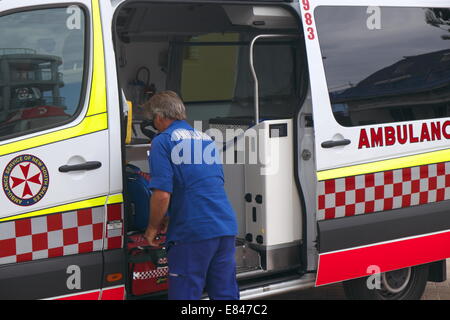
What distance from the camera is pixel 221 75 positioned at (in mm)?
5574

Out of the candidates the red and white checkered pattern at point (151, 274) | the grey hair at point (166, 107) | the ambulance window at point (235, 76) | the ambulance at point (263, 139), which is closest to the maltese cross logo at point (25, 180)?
the ambulance at point (263, 139)

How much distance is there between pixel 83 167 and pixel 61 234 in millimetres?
343

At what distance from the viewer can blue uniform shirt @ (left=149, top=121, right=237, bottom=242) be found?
3660mm

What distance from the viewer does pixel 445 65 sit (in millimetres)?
4887

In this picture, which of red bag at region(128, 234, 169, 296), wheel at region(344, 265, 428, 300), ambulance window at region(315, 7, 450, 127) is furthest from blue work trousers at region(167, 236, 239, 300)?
wheel at region(344, 265, 428, 300)

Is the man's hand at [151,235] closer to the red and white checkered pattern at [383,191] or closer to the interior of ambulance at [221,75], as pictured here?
the interior of ambulance at [221,75]

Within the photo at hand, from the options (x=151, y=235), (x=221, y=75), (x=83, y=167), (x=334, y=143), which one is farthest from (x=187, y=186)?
(x=221, y=75)

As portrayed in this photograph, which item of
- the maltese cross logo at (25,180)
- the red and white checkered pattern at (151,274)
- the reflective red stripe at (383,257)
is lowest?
the reflective red stripe at (383,257)

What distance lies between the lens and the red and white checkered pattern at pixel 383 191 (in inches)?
174

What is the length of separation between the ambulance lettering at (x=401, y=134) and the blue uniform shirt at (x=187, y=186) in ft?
3.85

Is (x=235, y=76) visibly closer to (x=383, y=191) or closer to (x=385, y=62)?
(x=385, y=62)

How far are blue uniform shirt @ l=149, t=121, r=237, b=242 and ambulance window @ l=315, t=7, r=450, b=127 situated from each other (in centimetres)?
107

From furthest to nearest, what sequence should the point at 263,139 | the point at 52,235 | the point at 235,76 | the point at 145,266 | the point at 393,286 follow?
the point at 235,76
the point at 393,286
the point at 263,139
the point at 145,266
the point at 52,235

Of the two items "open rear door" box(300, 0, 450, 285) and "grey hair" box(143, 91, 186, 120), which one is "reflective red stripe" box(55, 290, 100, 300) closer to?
"grey hair" box(143, 91, 186, 120)
